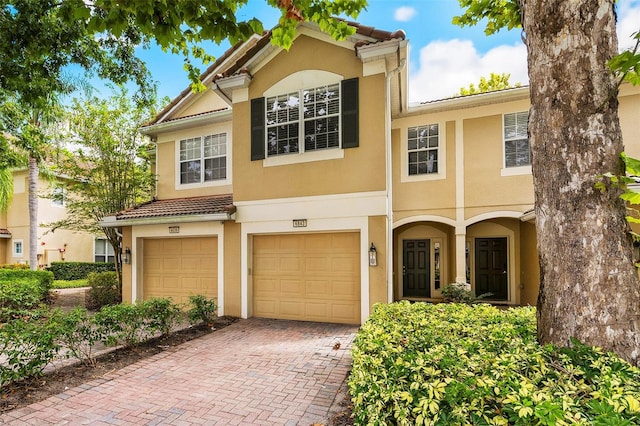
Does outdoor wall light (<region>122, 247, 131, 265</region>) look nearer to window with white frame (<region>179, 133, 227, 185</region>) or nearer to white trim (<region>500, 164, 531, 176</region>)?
window with white frame (<region>179, 133, 227, 185</region>)

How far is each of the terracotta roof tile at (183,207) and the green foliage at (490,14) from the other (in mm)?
7047

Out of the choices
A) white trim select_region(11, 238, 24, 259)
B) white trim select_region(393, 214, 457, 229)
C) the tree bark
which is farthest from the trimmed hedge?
white trim select_region(393, 214, 457, 229)

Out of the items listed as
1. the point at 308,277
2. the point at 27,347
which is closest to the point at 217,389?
the point at 27,347

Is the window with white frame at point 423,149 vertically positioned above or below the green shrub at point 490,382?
above

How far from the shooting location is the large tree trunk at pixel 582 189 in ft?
9.20

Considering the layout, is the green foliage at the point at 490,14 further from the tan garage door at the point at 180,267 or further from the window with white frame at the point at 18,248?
the window with white frame at the point at 18,248

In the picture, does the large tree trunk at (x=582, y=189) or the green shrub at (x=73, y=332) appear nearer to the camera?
the large tree trunk at (x=582, y=189)

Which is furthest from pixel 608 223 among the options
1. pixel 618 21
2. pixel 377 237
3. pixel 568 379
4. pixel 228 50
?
pixel 228 50

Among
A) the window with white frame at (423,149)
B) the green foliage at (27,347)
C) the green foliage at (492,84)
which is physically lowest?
the green foliage at (27,347)

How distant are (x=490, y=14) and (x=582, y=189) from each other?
440 cm

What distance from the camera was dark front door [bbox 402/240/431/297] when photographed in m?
12.6

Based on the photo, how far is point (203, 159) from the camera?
1148 centimetres

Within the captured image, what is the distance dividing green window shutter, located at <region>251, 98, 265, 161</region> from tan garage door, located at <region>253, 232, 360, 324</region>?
2.37m

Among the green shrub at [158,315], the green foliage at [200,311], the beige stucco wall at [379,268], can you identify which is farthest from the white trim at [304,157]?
the green shrub at [158,315]
